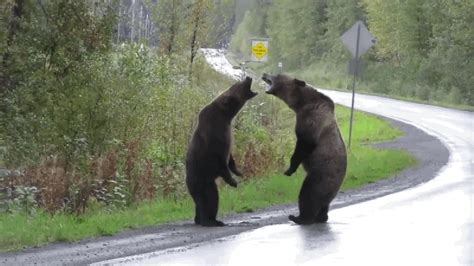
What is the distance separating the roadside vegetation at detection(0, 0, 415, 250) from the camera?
13898 millimetres

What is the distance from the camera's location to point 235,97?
37.5 feet

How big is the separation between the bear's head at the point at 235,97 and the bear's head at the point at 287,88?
0.49 m

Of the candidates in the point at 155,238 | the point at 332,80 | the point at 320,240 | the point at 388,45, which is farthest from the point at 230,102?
the point at 332,80

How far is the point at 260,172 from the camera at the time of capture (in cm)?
1855

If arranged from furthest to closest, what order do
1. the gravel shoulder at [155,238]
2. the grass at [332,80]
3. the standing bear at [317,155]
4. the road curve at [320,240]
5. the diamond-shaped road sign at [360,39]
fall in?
the grass at [332,80] → the diamond-shaped road sign at [360,39] → the standing bear at [317,155] → the road curve at [320,240] → the gravel shoulder at [155,238]

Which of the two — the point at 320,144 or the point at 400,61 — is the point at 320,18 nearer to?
the point at 400,61

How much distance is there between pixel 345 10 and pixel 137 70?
2967 inches

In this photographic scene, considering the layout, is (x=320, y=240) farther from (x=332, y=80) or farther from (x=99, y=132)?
(x=332, y=80)

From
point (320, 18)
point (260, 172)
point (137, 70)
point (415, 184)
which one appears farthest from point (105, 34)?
point (320, 18)

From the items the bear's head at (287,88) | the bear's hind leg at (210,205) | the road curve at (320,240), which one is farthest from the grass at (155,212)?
the bear's head at (287,88)

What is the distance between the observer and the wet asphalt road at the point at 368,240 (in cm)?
920

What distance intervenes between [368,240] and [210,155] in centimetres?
216

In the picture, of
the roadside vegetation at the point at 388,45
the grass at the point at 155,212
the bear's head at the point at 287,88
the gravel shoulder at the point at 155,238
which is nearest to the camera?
the gravel shoulder at the point at 155,238

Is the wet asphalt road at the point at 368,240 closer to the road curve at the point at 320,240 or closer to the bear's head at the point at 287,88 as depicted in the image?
the road curve at the point at 320,240
